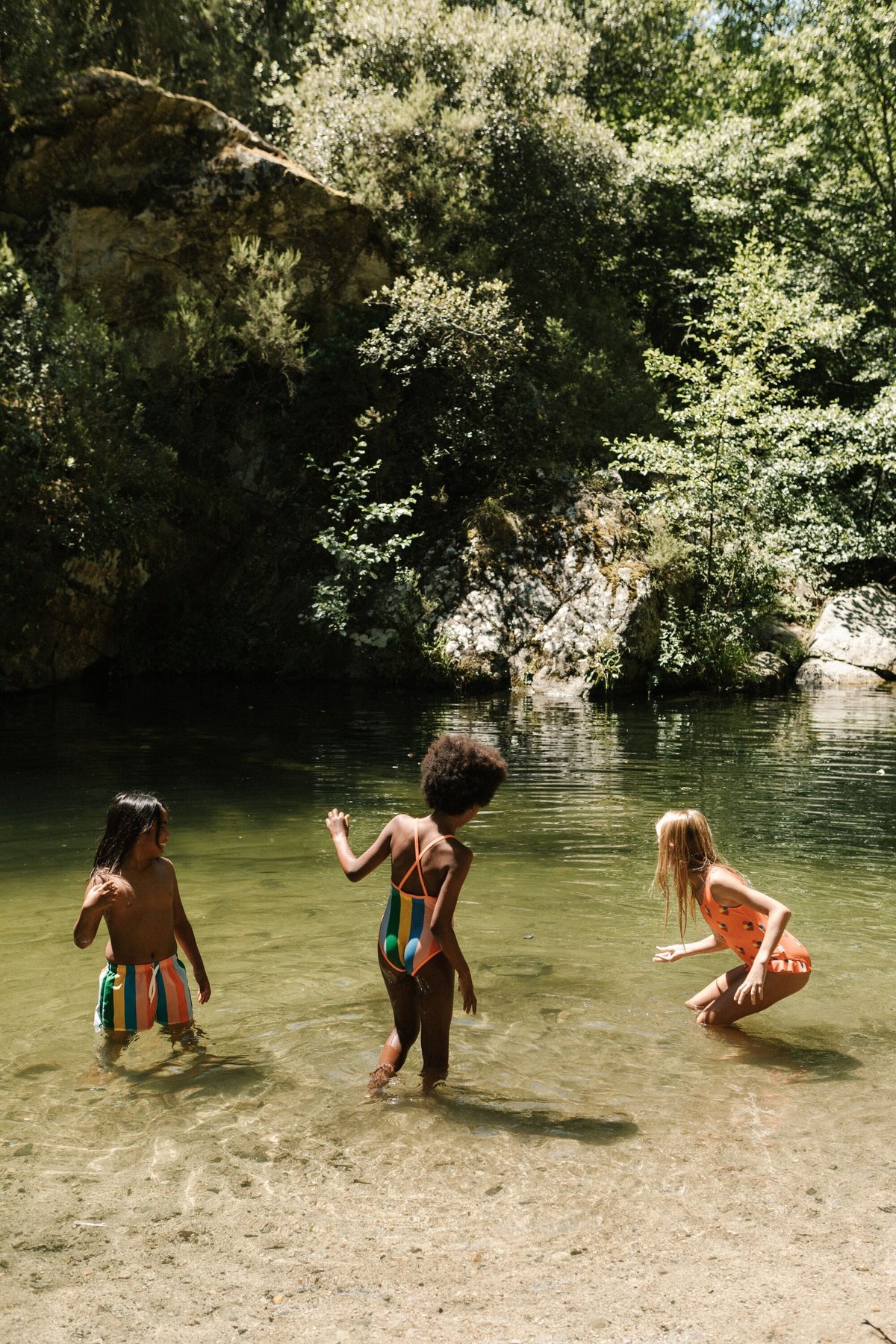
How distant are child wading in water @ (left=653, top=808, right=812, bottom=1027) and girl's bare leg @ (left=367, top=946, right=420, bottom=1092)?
51.4 inches

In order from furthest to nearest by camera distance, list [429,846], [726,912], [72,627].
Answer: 1. [72,627]
2. [726,912]
3. [429,846]

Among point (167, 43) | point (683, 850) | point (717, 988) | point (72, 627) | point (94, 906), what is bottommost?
point (717, 988)

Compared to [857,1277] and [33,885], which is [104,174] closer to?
[33,885]

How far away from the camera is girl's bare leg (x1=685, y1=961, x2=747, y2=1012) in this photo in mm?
5047

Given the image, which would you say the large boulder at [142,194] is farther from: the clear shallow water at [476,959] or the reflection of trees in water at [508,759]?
the clear shallow water at [476,959]

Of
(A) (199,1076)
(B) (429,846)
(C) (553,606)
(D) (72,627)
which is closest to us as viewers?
(B) (429,846)

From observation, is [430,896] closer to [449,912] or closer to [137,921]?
[449,912]

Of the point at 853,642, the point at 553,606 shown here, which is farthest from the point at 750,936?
the point at 853,642

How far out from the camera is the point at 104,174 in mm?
20109

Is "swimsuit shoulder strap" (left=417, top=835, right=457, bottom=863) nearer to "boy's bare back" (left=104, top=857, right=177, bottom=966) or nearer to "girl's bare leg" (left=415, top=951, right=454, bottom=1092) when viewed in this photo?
"girl's bare leg" (left=415, top=951, right=454, bottom=1092)

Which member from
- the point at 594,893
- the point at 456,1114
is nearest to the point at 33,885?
the point at 594,893

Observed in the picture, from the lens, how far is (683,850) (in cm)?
492

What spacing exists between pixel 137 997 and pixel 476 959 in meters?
2.17

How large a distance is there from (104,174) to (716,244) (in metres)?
15.0
